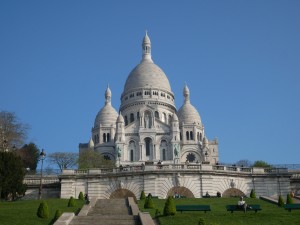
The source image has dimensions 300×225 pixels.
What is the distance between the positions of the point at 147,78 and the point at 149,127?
1553cm

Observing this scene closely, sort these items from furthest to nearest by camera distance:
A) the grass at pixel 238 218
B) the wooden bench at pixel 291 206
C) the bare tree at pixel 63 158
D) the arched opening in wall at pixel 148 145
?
the arched opening in wall at pixel 148 145 → the bare tree at pixel 63 158 → the wooden bench at pixel 291 206 → the grass at pixel 238 218

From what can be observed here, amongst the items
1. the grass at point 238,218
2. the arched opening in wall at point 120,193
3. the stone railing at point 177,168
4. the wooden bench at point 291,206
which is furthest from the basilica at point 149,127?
the grass at point 238,218

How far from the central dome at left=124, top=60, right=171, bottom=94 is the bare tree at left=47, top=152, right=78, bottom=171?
35.8 meters

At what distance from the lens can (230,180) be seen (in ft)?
133

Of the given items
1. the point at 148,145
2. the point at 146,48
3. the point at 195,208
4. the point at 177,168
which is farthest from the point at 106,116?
the point at 195,208

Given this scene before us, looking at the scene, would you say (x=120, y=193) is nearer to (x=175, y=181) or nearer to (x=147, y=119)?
(x=175, y=181)

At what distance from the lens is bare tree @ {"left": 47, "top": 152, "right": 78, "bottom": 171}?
7211 cm

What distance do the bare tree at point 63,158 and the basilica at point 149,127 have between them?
15572mm

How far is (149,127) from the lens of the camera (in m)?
95.8

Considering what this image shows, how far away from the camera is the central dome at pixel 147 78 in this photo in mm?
106250

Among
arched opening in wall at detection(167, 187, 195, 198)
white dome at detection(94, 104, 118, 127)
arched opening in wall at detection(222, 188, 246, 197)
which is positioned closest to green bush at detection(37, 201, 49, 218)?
arched opening in wall at detection(167, 187, 195, 198)

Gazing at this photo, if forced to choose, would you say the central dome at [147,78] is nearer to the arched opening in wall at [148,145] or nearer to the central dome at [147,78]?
the central dome at [147,78]

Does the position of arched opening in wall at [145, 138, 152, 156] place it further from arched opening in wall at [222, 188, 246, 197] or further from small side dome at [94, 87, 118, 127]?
arched opening in wall at [222, 188, 246, 197]

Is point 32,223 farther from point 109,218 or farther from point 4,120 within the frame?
point 4,120
